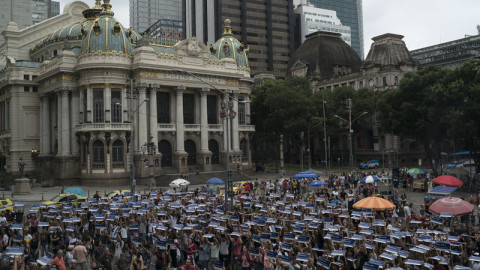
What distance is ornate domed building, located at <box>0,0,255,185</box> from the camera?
182ft

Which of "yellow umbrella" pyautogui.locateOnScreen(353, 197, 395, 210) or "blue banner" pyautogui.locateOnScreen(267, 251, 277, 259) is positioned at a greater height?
"yellow umbrella" pyautogui.locateOnScreen(353, 197, 395, 210)

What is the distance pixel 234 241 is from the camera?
18047 millimetres

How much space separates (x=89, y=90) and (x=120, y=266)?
44.1 metres

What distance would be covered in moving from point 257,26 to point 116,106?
82.7 metres

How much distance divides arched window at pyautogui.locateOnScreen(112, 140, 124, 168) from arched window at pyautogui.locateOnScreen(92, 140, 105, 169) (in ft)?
4.30

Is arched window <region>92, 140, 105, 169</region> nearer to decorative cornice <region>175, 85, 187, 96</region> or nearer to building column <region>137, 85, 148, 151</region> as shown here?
building column <region>137, 85, 148, 151</region>

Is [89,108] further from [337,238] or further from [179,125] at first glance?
[337,238]

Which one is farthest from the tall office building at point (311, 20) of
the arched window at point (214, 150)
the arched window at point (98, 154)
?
the arched window at point (98, 154)

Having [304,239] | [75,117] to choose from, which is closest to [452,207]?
[304,239]

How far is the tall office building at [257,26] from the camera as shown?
12825 cm

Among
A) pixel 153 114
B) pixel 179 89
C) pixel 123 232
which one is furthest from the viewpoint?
pixel 179 89

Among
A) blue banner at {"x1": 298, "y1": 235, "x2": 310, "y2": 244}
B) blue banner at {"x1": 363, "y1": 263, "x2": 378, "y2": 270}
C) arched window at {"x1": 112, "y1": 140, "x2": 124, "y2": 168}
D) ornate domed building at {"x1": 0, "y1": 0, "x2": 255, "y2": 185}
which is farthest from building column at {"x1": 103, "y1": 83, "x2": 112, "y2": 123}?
blue banner at {"x1": 363, "y1": 263, "x2": 378, "y2": 270}

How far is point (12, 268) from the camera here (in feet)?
49.5

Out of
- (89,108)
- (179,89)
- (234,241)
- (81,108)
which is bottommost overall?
(234,241)
